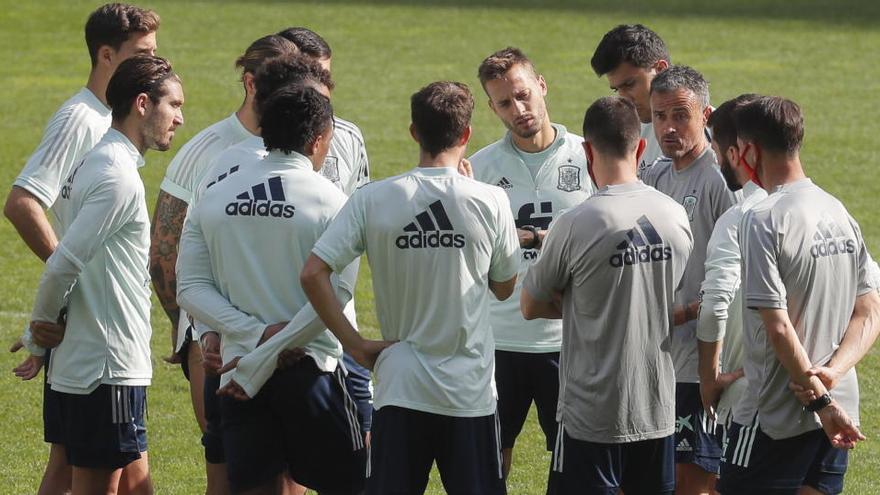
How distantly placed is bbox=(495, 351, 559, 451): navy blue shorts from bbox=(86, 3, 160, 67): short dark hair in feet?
7.28

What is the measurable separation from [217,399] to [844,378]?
2279 mm

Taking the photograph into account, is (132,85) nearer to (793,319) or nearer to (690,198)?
(690,198)

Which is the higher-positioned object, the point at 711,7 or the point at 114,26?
the point at 711,7

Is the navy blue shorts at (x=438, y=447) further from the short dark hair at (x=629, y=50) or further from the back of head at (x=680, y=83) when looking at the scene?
the short dark hair at (x=629, y=50)

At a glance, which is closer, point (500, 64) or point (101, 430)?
point (101, 430)

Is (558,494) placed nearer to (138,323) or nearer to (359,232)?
(359,232)

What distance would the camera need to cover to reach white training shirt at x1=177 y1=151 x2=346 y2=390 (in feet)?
16.5

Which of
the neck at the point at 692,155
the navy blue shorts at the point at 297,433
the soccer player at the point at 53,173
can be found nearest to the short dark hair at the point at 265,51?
the soccer player at the point at 53,173

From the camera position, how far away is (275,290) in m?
5.11

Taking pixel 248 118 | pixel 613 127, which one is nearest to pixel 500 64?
pixel 248 118

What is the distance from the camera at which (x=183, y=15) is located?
24.3 metres

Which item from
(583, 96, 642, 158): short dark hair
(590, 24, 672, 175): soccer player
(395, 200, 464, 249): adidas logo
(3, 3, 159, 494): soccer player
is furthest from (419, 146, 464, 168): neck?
(3, 3, 159, 494): soccer player

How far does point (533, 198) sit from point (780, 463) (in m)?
1.86

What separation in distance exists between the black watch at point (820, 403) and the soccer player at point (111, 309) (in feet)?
8.35
